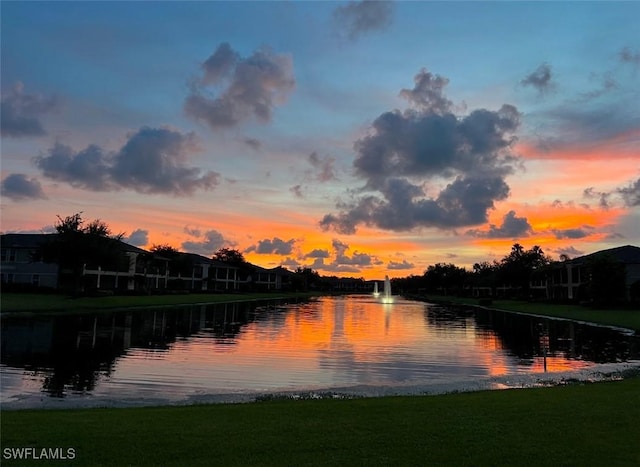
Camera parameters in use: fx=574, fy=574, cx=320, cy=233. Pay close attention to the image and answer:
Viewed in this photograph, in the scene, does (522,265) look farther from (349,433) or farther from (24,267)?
(349,433)

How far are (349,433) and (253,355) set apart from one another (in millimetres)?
15173

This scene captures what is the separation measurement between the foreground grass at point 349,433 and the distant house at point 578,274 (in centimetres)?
6831

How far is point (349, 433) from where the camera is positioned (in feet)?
28.7

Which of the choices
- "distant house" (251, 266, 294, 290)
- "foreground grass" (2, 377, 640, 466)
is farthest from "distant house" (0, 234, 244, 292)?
"foreground grass" (2, 377, 640, 466)

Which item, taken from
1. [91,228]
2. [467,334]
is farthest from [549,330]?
[91,228]

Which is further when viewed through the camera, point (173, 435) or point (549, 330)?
point (549, 330)

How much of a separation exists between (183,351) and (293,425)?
1584 cm

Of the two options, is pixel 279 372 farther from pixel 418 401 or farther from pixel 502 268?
pixel 502 268

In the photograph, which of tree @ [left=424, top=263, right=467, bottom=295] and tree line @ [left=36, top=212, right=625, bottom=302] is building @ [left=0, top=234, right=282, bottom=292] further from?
tree @ [left=424, top=263, right=467, bottom=295]

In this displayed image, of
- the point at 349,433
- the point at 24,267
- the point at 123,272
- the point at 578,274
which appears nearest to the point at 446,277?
the point at 578,274

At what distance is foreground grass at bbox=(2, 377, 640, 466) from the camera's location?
296 inches

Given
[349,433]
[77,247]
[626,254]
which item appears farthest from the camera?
[626,254]

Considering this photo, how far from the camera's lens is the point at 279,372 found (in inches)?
757

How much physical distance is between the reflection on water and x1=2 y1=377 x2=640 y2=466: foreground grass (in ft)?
16.0
